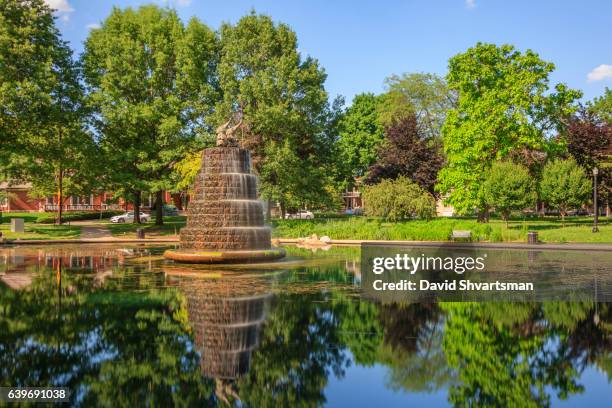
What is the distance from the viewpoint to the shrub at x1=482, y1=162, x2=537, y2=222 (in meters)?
43.0

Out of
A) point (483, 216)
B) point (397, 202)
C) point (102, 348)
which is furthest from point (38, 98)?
point (483, 216)

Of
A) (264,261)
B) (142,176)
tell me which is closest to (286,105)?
(142,176)

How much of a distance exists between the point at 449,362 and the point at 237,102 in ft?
140

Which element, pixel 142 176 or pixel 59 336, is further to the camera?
pixel 142 176

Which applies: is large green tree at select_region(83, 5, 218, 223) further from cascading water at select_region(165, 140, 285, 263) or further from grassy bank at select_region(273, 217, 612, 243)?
cascading water at select_region(165, 140, 285, 263)

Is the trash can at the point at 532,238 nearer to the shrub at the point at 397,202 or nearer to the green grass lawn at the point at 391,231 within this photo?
the green grass lawn at the point at 391,231

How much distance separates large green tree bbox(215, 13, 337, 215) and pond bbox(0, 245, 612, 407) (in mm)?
32980

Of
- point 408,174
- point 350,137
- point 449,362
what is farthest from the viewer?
point 350,137

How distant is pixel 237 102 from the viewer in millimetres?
48469

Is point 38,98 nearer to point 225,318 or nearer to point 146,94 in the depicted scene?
point 146,94

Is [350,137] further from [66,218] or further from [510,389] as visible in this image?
[510,389]

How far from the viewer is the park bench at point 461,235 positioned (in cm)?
3462

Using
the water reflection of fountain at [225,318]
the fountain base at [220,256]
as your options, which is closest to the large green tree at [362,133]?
the fountain base at [220,256]

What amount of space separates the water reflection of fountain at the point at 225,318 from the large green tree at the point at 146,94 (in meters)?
30.1
